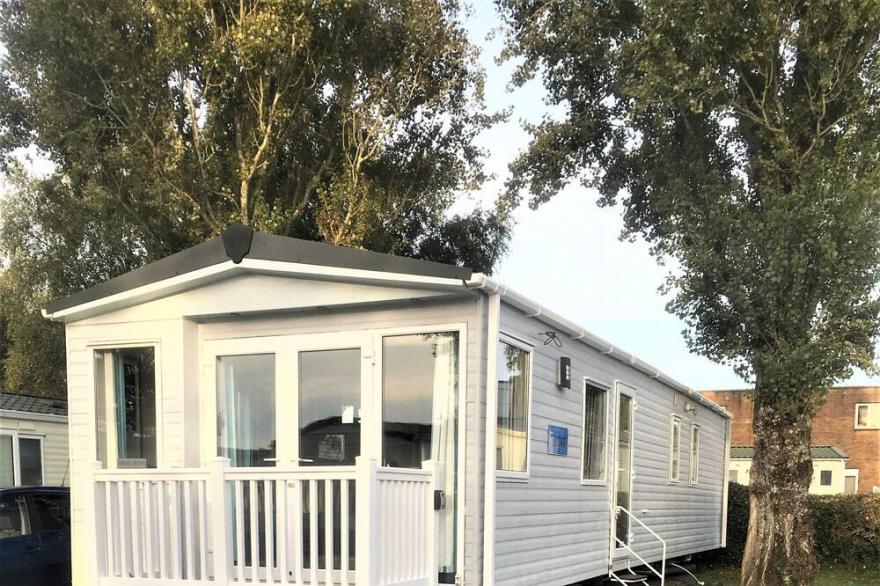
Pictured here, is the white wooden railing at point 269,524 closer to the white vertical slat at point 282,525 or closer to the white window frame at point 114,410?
the white vertical slat at point 282,525

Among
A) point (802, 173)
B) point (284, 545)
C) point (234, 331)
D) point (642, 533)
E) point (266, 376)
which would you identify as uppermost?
point (802, 173)

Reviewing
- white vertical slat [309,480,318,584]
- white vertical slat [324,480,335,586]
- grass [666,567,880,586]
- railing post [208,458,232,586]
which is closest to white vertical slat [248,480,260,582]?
railing post [208,458,232,586]

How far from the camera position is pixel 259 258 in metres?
4.96

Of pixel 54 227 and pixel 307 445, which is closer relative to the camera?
pixel 307 445

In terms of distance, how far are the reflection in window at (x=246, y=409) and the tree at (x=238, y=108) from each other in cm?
577

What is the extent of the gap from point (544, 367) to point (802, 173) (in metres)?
5.31

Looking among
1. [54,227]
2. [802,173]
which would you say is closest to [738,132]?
[802,173]

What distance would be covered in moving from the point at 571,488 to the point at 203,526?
3192 millimetres

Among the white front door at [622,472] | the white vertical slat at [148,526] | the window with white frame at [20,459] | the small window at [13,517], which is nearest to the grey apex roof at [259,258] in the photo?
the white vertical slat at [148,526]

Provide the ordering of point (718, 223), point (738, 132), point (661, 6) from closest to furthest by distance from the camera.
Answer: point (661, 6), point (718, 223), point (738, 132)

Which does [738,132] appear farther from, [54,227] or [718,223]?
[54,227]

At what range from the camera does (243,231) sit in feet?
16.4

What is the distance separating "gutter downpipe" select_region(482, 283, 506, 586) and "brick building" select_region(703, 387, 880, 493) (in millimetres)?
23435

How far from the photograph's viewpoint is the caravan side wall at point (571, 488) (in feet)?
16.3
